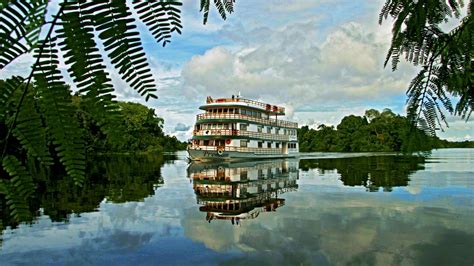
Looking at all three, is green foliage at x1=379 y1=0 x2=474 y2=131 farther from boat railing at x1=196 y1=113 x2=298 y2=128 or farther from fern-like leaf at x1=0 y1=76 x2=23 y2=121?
boat railing at x1=196 y1=113 x2=298 y2=128

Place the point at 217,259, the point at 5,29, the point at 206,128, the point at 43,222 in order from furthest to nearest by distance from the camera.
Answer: the point at 206,128, the point at 43,222, the point at 217,259, the point at 5,29

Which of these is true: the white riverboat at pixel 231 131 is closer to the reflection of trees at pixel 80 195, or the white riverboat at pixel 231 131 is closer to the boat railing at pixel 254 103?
the boat railing at pixel 254 103

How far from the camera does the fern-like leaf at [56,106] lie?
Answer: 0.52 meters

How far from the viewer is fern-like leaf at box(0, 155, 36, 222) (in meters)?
0.62

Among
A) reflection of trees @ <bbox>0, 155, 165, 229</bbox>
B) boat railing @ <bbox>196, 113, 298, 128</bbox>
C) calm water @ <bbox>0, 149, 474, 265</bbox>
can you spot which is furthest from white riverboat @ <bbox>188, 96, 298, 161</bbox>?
calm water @ <bbox>0, 149, 474, 265</bbox>

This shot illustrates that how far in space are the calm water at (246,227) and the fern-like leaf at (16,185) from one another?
145 inches

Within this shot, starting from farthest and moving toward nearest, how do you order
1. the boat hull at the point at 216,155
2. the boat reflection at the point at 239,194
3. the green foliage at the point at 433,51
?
the boat hull at the point at 216,155 → the boat reflection at the point at 239,194 → the green foliage at the point at 433,51

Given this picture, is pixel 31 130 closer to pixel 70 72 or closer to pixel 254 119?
pixel 70 72

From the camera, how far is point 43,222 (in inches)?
407

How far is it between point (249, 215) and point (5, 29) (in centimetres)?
1228

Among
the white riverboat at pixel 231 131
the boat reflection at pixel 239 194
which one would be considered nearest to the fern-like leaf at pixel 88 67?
the boat reflection at pixel 239 194

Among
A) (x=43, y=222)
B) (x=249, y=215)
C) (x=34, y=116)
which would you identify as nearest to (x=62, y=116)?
(x=34, y=116)

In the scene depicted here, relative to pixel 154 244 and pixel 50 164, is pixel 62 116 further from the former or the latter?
pixel 154 244

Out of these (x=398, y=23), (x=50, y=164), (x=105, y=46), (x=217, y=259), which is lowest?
(x=217, y=259)
